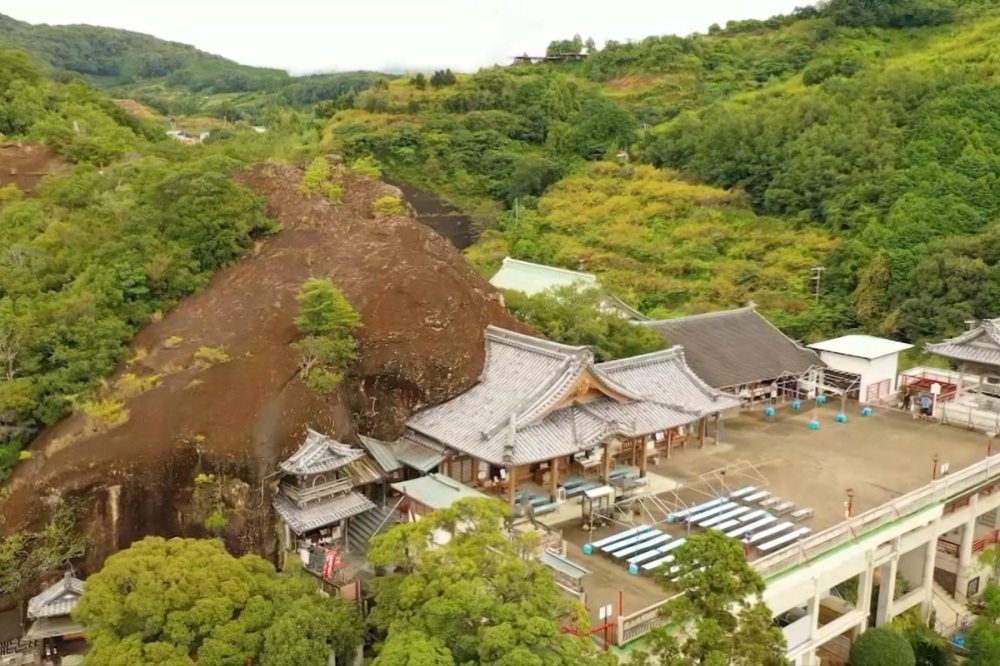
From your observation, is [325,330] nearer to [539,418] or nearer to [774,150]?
[539,418]

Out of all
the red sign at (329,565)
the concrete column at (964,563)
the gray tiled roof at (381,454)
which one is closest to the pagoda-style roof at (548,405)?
the gray tiled roof at (381,454)

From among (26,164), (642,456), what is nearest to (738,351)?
(642,456)

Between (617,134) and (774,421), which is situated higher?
(617,134)

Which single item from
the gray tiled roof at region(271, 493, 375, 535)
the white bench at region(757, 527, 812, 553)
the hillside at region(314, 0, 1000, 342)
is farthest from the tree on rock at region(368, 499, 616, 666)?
the hillside at region(314, 0, 1000, 342)

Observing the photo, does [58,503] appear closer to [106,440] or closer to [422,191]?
[106,440]

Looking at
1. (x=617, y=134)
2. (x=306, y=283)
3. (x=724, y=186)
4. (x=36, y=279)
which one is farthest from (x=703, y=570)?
(x=617, y=134)

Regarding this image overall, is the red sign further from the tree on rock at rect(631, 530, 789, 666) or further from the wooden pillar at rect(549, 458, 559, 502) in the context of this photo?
the tree on rock at rect(631, 530, 789, 666)
